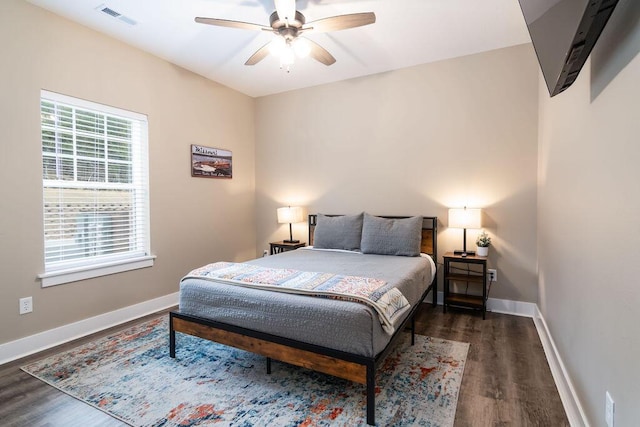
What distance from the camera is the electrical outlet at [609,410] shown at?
1.26m

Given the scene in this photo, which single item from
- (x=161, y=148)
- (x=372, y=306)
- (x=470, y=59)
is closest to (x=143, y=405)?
(x=372, y=306)

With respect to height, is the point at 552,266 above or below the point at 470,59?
below

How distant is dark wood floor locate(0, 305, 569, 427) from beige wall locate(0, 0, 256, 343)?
1.68 feet

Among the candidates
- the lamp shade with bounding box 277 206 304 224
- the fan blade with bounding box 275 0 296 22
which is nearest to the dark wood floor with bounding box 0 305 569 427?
the lamp shade with bounding box 277 206 304 224

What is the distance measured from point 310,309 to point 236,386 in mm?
770

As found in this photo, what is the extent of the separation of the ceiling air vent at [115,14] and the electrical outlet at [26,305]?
2493mm

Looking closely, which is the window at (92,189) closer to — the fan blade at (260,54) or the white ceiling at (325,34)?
the white ceiling at (325,34)

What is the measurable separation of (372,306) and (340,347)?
1.01 feet

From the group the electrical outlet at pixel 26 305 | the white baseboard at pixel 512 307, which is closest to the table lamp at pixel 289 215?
the white baseboard at pixel 512 307

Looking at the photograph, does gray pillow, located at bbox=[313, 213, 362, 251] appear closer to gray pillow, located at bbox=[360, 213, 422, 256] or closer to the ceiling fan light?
gray pillow, located at bbox=[360, 213, 422, 256]

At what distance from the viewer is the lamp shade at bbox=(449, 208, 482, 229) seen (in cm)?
332

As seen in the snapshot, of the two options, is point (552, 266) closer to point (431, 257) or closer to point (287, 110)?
point (431, 257)

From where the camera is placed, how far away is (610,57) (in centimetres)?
130

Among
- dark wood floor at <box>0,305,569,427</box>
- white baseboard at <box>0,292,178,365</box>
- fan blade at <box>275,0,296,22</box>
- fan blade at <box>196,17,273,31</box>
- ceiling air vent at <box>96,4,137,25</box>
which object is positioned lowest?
dark wood floor at <box>0,305,569,427</box>
